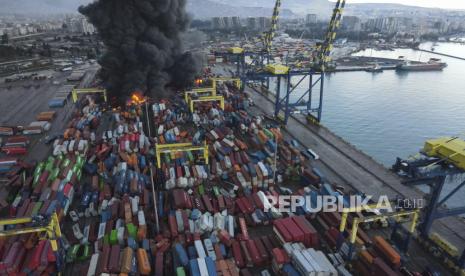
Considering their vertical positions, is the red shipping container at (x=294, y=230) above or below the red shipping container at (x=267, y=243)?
above

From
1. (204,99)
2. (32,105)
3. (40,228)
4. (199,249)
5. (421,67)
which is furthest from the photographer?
(421,67)

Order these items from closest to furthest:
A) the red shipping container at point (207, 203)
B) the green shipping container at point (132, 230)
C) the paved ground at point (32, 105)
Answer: the green shipping container at point (132, 230), the red shipping container at point (207, 203), the paved ground at point (32, 105)

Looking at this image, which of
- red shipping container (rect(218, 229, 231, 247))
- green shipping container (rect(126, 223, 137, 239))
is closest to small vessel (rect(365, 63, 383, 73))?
red shipping container (rect(218, 229, 231, 247))

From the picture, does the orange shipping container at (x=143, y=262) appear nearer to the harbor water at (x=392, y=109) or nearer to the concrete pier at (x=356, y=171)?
the concrete pier at (x=356, y=171)

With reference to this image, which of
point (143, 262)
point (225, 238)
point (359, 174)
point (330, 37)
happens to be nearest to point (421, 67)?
point (330, 37)

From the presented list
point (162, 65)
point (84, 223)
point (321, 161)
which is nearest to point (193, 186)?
point (84, 223)

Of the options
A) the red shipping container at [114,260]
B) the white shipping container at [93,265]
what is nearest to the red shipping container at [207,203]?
the red shipping container at [114,260]

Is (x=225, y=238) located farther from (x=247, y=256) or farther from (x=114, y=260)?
(x=114, y=260)

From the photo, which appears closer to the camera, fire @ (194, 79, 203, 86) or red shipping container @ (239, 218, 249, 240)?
red shipping container @ (239, 218, 249, 240)

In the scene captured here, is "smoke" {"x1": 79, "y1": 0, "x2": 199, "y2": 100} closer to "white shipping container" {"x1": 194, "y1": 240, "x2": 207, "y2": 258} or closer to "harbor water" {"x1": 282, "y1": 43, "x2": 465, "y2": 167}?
"harbor water" {"x1": 282, "y1": 43, "x2": 465, "y2": 167}
